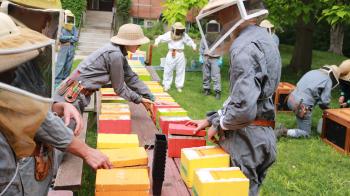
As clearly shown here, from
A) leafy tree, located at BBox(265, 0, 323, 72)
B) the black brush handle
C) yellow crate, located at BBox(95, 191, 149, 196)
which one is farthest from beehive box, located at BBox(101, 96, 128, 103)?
leafy tree, located at BBox(265, 0, 323, 72)

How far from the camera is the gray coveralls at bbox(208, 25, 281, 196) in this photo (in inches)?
119

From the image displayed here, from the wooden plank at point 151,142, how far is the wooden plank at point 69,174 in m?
0.62

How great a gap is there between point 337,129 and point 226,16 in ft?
15.1

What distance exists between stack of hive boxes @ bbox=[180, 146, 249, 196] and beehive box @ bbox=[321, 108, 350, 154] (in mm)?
4074

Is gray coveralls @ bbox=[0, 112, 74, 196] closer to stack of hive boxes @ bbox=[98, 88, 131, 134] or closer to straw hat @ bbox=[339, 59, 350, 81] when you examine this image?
stack of hive boxes @ bbox=[98, 88, 131, 134]

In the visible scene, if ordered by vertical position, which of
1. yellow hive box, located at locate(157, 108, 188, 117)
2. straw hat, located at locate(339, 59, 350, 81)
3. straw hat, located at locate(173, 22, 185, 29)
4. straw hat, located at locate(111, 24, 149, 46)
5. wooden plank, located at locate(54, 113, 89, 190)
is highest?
straw hat, located at locate(173, 22, 185, 29)

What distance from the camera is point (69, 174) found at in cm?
349

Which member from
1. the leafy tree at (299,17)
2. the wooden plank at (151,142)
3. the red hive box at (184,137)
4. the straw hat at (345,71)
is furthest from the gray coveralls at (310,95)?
the leafy tree at (299,17)

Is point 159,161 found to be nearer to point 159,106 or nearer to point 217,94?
point 159,106

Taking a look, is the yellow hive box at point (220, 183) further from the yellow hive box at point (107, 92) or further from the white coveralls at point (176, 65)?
the white coveralls at point (176, 65)

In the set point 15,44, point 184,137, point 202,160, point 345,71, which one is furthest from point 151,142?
point 345,71

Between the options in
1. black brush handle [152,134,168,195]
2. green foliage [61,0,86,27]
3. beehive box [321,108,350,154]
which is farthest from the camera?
green foliage [61,0,86,27]

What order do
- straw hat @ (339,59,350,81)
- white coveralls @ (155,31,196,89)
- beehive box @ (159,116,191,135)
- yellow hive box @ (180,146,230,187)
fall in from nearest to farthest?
yellow hive box @ (180,146,230,187) < beehive box @ (159,116,191,135) < straw hat @ (339,59,350,81) < white coveralls @ (155,31,196,89)

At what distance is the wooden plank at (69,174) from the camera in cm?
328
